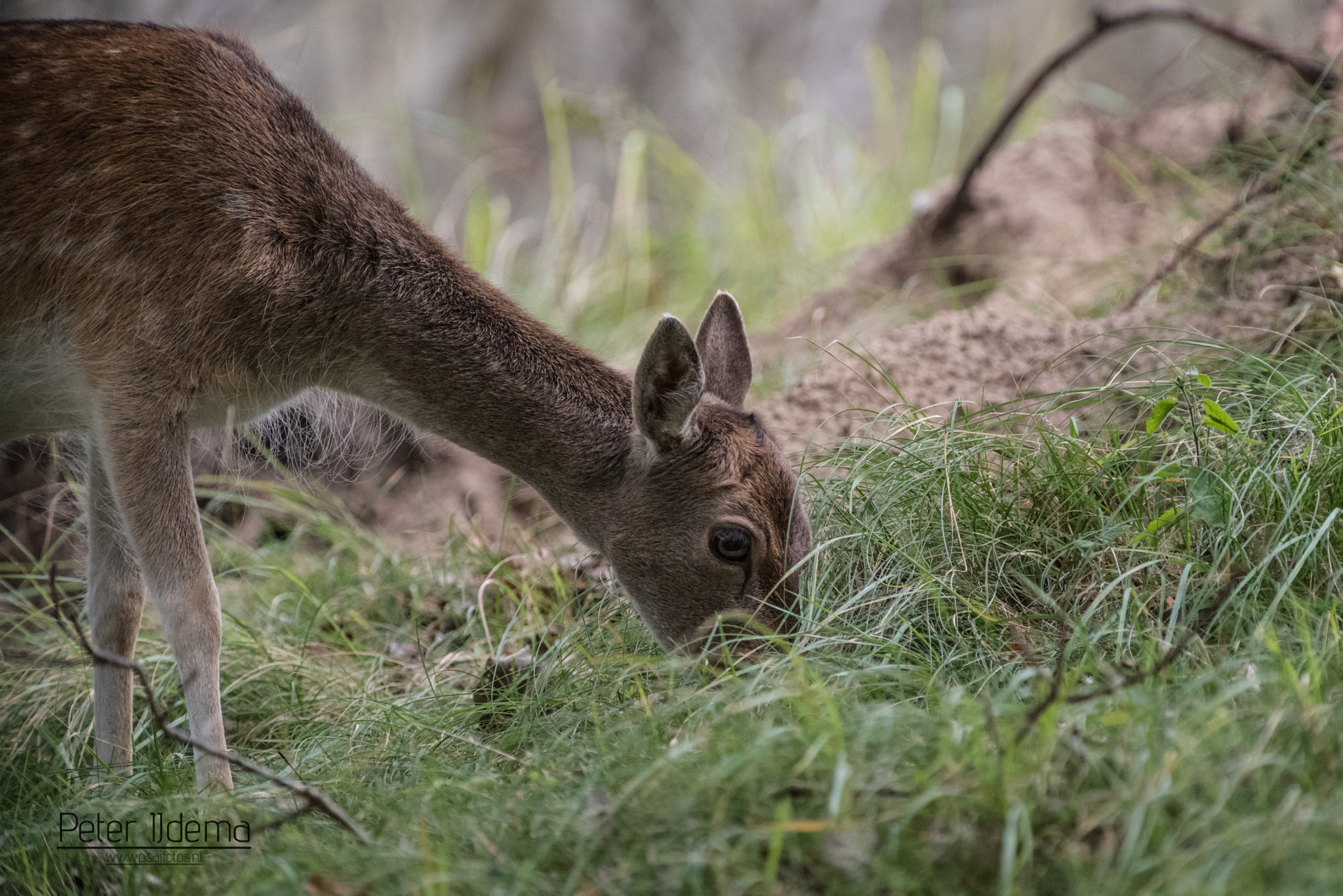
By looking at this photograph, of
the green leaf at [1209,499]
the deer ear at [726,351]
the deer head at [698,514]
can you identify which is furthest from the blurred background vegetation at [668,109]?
the green leaf at [1209,499]

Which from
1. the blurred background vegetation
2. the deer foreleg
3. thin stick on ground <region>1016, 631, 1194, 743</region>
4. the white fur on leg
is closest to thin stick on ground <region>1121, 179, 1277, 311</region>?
the blurred background vegetation

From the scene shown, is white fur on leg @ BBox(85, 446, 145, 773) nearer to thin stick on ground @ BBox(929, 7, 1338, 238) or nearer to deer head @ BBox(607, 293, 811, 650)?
deer head @ BBox(607, 293, 811, 650)

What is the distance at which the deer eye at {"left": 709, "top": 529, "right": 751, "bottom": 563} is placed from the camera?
337 centimetres

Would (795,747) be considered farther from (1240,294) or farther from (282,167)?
(1240,294)

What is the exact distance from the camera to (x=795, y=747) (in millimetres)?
2156

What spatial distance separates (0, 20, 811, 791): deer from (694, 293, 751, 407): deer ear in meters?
0.07

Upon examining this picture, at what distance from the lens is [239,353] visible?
342cm

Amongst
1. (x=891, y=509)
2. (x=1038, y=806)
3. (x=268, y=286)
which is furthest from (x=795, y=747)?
(x=268, y=286)

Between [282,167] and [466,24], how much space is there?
8170mm

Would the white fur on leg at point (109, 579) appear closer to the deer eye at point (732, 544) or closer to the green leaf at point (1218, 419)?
the deer eye at point (732, 544)

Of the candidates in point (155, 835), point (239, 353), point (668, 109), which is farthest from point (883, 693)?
point (668, 109)

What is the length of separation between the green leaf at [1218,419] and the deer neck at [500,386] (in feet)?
5.67

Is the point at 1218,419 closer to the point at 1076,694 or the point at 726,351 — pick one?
the point at 1076,694

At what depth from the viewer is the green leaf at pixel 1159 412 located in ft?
9.75
